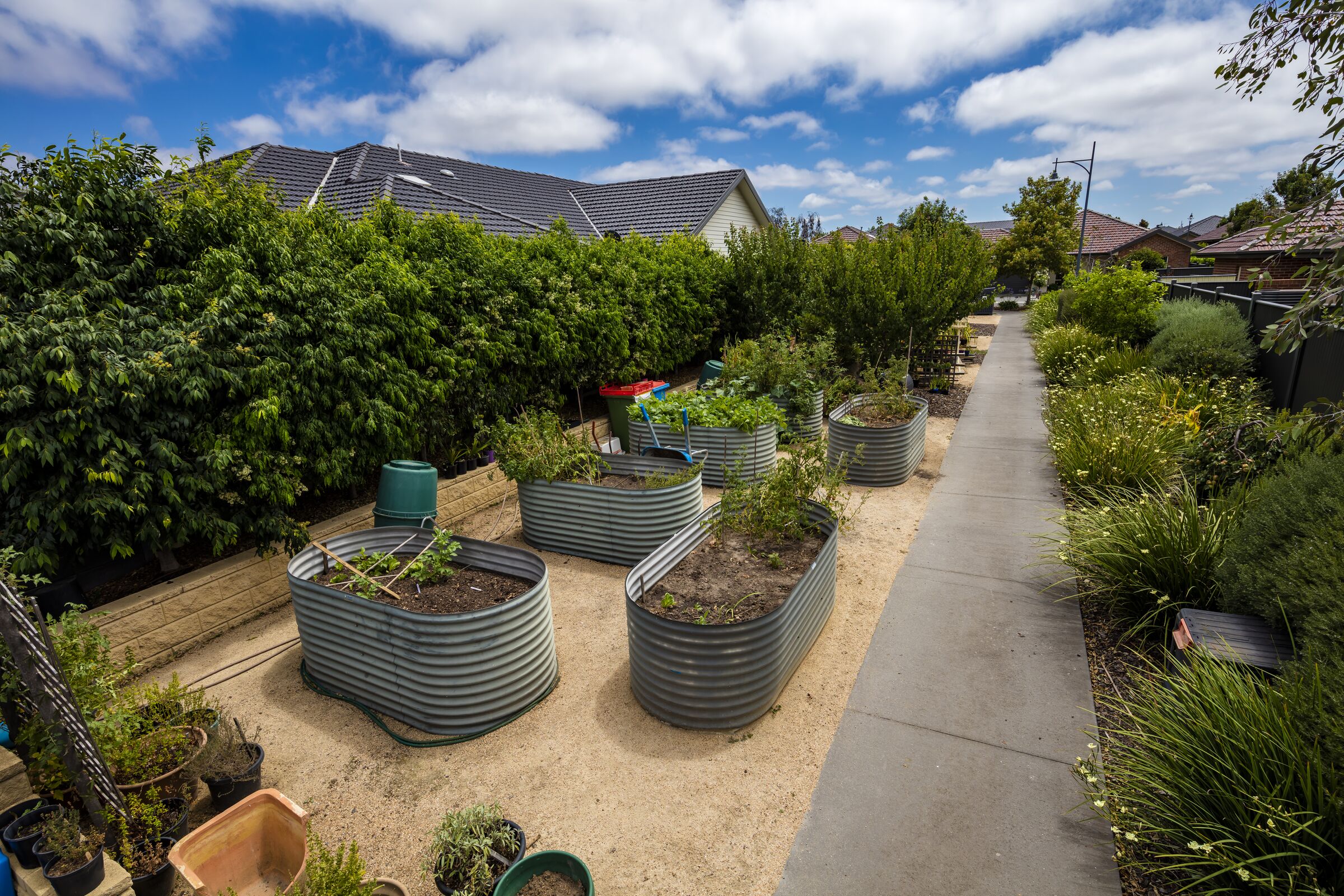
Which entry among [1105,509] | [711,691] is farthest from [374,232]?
[1105,509]

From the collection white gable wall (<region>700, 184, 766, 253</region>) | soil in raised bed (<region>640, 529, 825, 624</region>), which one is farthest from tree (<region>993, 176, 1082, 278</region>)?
soil in raised bed (<region>640, 529, 825, 624</region>)

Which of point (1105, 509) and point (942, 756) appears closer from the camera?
point (942, 756)

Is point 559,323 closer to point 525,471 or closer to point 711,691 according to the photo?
point 525,471

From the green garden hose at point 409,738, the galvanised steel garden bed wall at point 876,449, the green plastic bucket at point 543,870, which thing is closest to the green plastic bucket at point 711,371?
the galvanised steel garden bed wall at point 876,449

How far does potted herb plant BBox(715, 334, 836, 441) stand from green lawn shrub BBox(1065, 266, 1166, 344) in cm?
644

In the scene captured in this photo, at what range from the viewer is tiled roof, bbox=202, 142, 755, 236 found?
41.9ft

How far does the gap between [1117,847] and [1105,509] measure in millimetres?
3038

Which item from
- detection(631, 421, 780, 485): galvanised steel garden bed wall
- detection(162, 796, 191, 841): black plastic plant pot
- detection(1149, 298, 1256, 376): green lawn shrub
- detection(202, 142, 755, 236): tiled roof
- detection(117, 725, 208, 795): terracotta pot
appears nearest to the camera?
detection(162, 796, 191, 841): black plastic plant pot

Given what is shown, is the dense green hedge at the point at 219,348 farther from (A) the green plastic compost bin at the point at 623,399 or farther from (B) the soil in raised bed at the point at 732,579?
(B) the soil in raised bed at the point at 732,579

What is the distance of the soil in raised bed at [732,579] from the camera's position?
3801 mm

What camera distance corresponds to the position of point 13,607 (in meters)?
2.33

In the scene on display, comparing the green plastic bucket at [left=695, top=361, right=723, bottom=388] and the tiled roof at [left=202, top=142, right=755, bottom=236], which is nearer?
the green plastic bucket at [left=695, top=361, right=723, bottom=388]

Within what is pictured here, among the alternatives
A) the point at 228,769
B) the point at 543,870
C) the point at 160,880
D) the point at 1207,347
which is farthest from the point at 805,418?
the point at 160,880

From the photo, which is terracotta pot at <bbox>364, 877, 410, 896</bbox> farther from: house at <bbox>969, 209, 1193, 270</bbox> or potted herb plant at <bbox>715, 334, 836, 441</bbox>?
house at <bbox>969, 209, 1193, 270</bbox>
